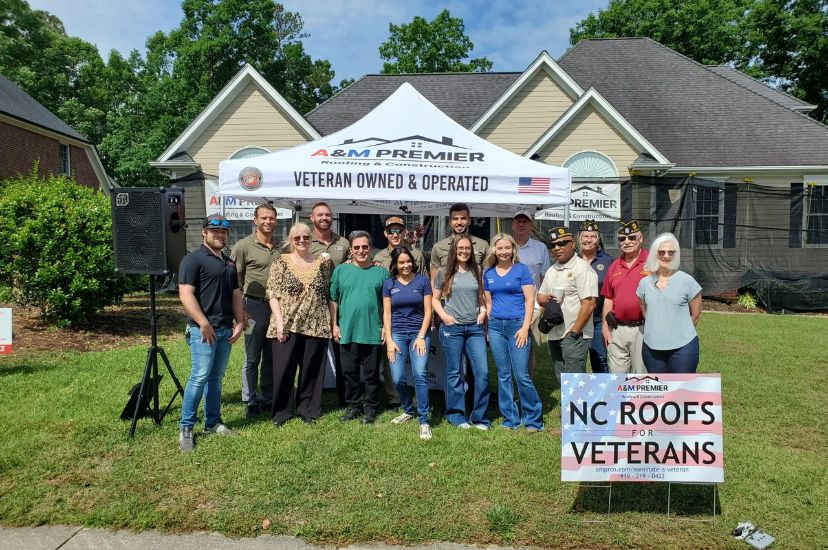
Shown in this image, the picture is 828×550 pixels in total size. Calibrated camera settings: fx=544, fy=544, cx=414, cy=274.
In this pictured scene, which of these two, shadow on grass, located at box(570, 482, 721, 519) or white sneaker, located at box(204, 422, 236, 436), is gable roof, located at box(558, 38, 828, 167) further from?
white sneaker, located at box(204, 422, 236, 436)

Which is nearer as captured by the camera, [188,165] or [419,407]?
[419,407]

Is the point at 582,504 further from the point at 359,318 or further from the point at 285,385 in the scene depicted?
the point at 285,385

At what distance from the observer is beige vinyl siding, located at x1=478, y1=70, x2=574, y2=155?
15547 mm

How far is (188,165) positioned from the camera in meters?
14.8

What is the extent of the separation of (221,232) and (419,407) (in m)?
2.26

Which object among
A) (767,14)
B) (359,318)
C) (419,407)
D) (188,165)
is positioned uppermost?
(767,14)

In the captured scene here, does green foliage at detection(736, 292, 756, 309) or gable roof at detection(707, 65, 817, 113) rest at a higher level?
gable roof at detection(707, 65, 817, 113)

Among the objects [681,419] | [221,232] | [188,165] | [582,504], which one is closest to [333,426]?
[221,232]

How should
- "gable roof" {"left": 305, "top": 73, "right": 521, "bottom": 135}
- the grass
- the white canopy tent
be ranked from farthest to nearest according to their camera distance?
"gable roof" {"left": 305, "top": 73, "right": 521, "bottom": 135} → the white canopy tent → the grass

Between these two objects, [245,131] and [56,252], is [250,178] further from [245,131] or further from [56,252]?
[245,131]

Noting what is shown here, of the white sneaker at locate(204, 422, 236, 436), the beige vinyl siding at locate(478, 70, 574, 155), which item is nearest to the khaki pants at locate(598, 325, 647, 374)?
the white sneaker at locate(204, 422, 236, 436)

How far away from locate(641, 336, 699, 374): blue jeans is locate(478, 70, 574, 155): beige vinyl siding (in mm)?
12472

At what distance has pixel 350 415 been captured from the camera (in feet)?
17.0

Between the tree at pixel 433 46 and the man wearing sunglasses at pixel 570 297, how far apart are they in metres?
35.5
